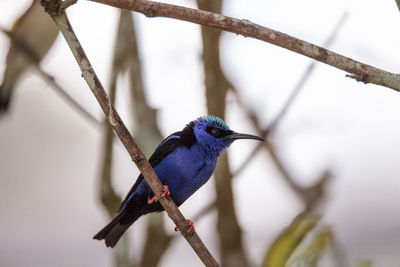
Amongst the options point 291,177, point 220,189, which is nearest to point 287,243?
point 220,189

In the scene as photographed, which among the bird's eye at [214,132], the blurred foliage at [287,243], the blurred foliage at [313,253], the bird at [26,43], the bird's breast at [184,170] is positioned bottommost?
the blurred foliage at [313,253]

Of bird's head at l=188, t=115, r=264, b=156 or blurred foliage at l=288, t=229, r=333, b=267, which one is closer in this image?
blurred foliage at l=288, t=229, r=333, b=267

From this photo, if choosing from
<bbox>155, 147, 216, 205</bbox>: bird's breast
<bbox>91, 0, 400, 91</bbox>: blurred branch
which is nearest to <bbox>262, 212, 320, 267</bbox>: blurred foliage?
<bbox>91, 0, 400, 91</bbox>: blurred branch

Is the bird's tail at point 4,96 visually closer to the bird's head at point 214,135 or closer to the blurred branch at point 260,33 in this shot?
the blurred branch at point 260,33

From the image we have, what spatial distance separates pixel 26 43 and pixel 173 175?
1289mm

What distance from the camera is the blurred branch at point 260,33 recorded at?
7.36ft

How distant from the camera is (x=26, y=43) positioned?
3.03 metres

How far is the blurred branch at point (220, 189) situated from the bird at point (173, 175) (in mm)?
157

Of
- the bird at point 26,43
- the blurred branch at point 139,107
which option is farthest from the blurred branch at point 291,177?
the bird at point 26,43

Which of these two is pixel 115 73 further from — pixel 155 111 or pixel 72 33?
pixel 72 33

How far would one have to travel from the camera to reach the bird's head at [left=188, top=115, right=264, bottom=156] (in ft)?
12.9

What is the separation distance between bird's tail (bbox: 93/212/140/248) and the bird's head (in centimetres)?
72

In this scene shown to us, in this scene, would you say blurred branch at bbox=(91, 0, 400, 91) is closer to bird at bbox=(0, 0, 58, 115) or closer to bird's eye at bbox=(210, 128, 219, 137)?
bird at bbox=(0, 0, 58, 115)

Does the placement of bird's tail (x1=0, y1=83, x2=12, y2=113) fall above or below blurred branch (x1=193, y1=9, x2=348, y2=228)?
above
